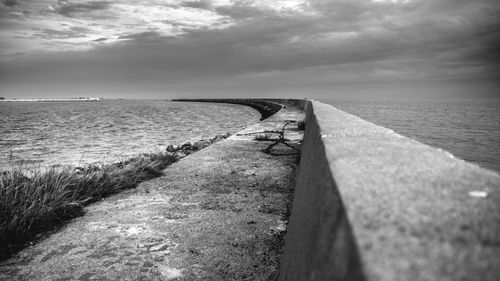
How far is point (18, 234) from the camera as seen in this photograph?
239 cm

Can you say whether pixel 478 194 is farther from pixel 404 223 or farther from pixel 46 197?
pixel 46 197

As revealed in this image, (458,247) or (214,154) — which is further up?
(458,247)

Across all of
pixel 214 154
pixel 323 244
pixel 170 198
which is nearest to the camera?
pixel 323 244

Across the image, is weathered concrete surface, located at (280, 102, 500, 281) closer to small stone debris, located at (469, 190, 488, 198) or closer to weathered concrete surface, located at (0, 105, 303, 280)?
small stone debris, located at (469, 190, 488, 198)

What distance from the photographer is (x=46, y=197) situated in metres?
2.88

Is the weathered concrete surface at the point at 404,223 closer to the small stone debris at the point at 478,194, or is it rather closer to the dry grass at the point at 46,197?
the small stone debris at the point at 478,194

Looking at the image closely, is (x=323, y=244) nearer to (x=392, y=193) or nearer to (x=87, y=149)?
(x=392, y=193)

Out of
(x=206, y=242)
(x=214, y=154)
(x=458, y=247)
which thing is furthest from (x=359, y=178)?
(x=214, y=154)

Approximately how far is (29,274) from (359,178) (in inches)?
83.8

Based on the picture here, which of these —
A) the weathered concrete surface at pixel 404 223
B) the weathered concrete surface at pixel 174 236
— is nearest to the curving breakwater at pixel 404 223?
the weathered concrete surface at pixel 404 223

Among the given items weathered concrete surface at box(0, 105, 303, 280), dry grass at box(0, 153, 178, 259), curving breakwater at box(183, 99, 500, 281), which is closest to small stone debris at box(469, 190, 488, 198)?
curving breakwater at box(183, 99, 500, 281)

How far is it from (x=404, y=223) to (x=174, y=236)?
2.09m

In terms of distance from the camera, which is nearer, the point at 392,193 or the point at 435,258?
the point at 435,258

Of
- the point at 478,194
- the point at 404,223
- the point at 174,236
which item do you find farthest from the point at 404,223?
the point at 174,236
